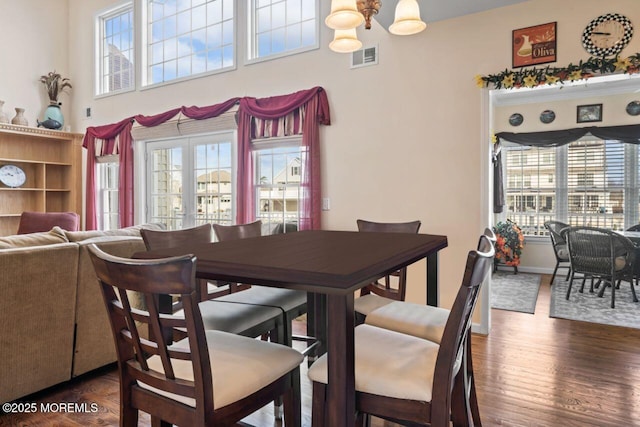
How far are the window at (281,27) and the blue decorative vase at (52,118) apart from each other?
3400 mm

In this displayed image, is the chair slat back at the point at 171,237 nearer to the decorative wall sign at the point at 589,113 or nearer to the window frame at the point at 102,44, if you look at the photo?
the window frame at the point at 102,44

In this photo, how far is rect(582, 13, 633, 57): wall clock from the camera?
9.29 feet

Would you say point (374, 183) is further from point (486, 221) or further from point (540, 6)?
point (540, 6)

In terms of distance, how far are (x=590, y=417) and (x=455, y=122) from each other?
233cm

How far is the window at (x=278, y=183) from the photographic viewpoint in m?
4.29

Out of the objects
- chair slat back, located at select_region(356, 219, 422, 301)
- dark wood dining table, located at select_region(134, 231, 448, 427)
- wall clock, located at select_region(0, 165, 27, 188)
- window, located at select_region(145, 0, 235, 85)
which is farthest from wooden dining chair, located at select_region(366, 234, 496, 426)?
wall clock, located at select_region(0, 165, 27, 188)

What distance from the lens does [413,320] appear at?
5.47 feet

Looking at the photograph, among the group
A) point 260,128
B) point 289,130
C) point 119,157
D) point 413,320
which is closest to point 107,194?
point 119,157

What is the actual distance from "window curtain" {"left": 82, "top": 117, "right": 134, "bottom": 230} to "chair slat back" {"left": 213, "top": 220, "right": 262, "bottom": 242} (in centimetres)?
344

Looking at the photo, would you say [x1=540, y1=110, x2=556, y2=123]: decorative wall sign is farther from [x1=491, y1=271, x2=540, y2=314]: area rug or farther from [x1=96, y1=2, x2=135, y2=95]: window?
[x1=96, y1=2, x2=135, y2=95]: window

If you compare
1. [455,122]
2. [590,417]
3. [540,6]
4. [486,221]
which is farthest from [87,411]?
[540,6]

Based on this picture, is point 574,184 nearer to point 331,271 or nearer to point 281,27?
point 281,27

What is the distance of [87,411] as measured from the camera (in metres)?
2.10

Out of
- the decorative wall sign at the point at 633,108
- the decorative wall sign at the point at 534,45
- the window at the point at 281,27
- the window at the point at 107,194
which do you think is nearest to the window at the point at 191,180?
the window at the point at 107,194
